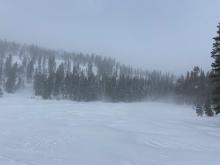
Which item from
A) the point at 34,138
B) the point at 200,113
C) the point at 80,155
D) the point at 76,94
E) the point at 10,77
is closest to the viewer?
the point at 80,155

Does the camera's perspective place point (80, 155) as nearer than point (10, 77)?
Yes

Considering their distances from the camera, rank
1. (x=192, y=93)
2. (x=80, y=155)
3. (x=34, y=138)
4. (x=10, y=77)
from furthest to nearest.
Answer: (x=10, y=77) → (x=192, y=93) → (x=34, y=138) → (x=80, y=155)

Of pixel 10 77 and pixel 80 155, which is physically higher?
pixel 10 77

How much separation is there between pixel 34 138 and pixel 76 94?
3845 inches

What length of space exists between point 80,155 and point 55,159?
4.39 ft

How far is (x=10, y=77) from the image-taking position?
5059 inches

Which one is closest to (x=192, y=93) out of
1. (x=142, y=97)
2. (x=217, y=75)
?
(x=142, y=97)

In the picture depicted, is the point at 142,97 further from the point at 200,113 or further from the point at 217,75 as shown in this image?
the point at 217,75

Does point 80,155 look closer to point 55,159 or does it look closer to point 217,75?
point 55,159

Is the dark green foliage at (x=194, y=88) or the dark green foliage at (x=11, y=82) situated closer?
the dark green foliage at (x=194, y=88)

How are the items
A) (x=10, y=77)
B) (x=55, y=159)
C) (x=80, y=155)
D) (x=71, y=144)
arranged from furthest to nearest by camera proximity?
1. (x=10, y=77)
2. (x=71, y=144)
3. (x=80, y=155)
4. (x=55, y=159)

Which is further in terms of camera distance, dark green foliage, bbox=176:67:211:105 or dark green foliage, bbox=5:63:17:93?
dark green foliage, bbox=5:63:17:93

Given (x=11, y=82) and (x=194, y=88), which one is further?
(x=11, y=82)

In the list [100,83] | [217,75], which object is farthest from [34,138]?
[100,83]
